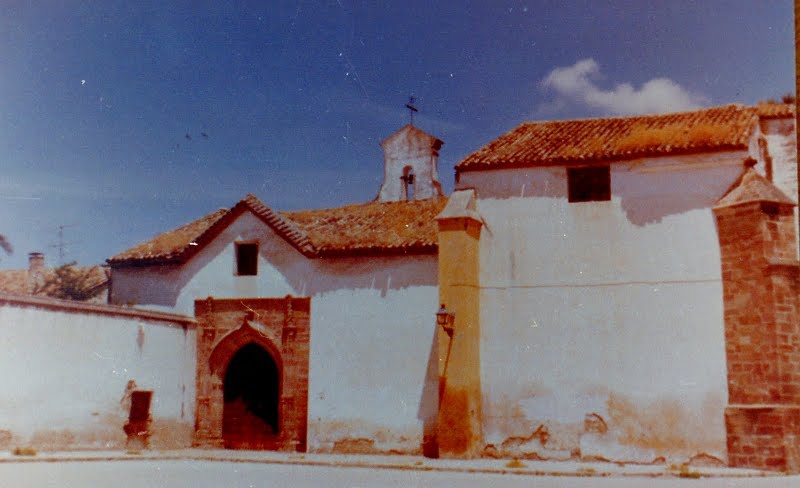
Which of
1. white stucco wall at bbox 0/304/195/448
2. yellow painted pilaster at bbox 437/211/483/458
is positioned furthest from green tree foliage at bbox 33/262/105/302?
yellow painted pilaster at bbox 437/211/483/458

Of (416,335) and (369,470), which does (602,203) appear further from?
(369,470)

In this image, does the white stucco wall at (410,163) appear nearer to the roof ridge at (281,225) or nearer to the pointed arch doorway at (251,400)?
the roof ridge at (281,225)

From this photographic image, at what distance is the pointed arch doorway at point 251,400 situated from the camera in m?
20.3

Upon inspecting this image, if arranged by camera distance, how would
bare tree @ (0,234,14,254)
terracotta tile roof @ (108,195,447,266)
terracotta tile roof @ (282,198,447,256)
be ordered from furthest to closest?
terracotta tile roof @ (108,195,447,266) → terracotta tile roof @ (282,198,447,256) → bare tree @ (0,234,14,254)

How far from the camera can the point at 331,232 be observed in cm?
2111

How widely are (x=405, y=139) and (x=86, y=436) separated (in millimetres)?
13832

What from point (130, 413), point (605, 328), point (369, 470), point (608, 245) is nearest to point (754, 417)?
point (605, 328)

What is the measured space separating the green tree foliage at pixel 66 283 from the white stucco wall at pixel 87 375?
23.8ft

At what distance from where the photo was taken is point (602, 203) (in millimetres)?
16734

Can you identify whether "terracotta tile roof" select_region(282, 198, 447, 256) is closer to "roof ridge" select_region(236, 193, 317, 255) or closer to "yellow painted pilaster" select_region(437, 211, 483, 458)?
"roof ridge" select_region(236, 193, 317, 255)

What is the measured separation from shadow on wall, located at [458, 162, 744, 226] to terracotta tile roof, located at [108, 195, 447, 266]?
2.23m

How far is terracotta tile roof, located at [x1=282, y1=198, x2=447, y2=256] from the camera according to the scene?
1953 cm

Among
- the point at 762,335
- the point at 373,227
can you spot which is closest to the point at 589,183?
the point at 762,335

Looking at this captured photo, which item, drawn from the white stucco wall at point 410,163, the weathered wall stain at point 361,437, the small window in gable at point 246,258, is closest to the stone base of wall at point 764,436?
the weathered wall stain at point 361,437
